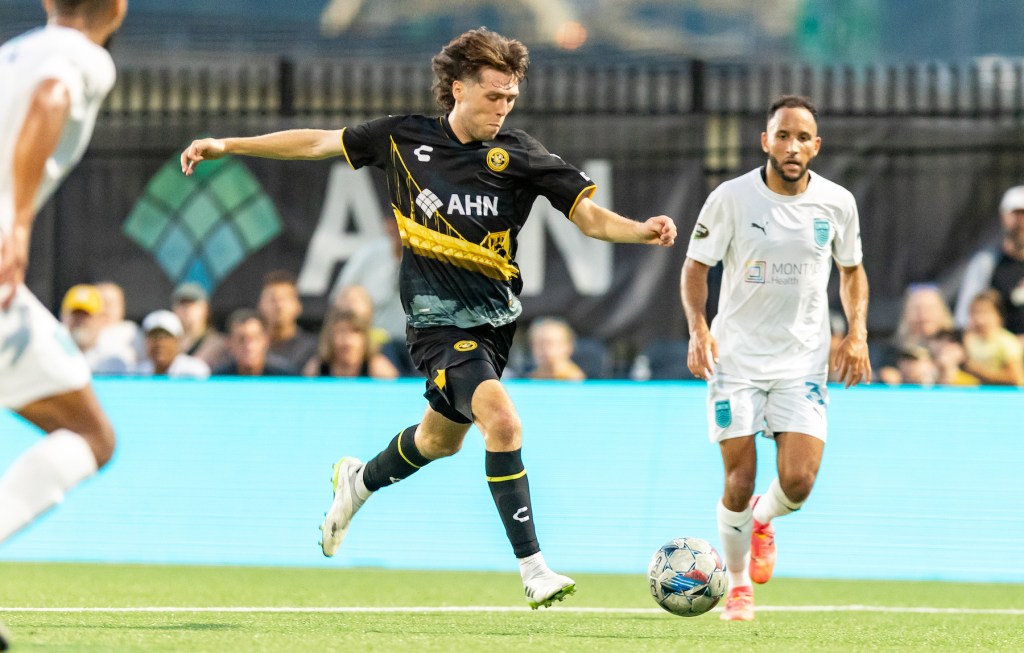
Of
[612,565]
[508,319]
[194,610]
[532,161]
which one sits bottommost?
[612,565]

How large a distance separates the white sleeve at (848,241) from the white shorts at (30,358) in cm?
429

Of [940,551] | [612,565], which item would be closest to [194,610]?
[612,565]

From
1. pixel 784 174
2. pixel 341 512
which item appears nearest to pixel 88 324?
pixel 341 512

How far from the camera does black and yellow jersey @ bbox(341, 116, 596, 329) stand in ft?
24.8

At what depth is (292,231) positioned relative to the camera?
15055mm

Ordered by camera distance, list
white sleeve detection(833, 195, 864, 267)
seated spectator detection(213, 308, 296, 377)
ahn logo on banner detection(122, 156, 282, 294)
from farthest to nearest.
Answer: ahn logo on banner detection(122, 156, 282, 294) < seated spectator detection(213, 308, 296, 377) < white sleeve detection(833, 195, 864, 267)

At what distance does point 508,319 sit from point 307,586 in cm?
260

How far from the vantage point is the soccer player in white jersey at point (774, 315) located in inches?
327

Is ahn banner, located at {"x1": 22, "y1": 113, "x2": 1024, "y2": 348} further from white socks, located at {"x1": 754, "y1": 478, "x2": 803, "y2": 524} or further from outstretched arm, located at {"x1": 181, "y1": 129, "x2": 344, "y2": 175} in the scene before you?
outstretched arm, located at {"x1": 181, "y1": 129, "x2": 344, "y2": 175}

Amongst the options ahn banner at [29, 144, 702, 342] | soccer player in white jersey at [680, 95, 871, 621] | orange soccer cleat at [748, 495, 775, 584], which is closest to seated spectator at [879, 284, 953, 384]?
ahn banner at [29, 144, 702, 342]

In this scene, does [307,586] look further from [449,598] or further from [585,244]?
[585,244]

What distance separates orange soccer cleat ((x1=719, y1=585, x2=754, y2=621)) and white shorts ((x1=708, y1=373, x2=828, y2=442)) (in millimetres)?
775

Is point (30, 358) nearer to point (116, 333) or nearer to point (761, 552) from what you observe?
point (761, 552)

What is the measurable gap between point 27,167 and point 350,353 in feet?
22.8
